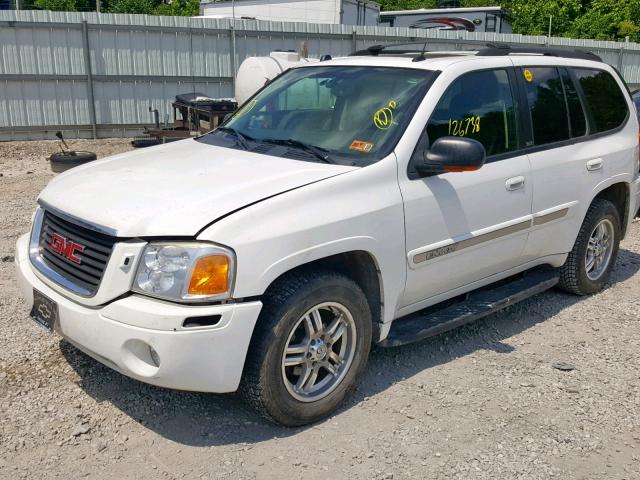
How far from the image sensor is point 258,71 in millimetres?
11617

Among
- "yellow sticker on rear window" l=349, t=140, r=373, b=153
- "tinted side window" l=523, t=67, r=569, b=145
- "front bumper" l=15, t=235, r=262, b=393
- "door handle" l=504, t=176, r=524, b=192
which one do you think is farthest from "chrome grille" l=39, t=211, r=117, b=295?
"tinted side window" l=523, t=67, r=569, b=145

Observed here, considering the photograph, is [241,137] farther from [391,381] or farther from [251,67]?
[251,67]

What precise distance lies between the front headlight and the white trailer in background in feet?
67.8

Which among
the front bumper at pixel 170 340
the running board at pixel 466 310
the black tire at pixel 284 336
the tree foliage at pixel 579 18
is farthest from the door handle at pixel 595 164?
the tree foliage at pixel 579 18

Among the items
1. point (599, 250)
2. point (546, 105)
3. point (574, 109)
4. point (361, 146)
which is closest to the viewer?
point (361, 146)

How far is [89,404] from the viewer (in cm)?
370

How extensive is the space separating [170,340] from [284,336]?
568 millimetres

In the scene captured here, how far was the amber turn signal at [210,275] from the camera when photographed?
9.91ft

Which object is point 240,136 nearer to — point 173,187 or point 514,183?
point 173,187

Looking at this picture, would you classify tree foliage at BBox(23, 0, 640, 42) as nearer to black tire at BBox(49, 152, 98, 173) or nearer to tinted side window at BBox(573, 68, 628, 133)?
black tire at BBox(49, 152, 98, 173)

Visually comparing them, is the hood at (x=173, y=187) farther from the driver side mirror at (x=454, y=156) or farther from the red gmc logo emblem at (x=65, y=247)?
the driver side mirror at (x=454, y=156)

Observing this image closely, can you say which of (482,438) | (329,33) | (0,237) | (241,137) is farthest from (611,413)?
(329,33)

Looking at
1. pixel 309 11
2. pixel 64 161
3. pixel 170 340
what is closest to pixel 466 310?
pixel 170 340

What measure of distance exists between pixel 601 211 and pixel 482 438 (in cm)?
265
